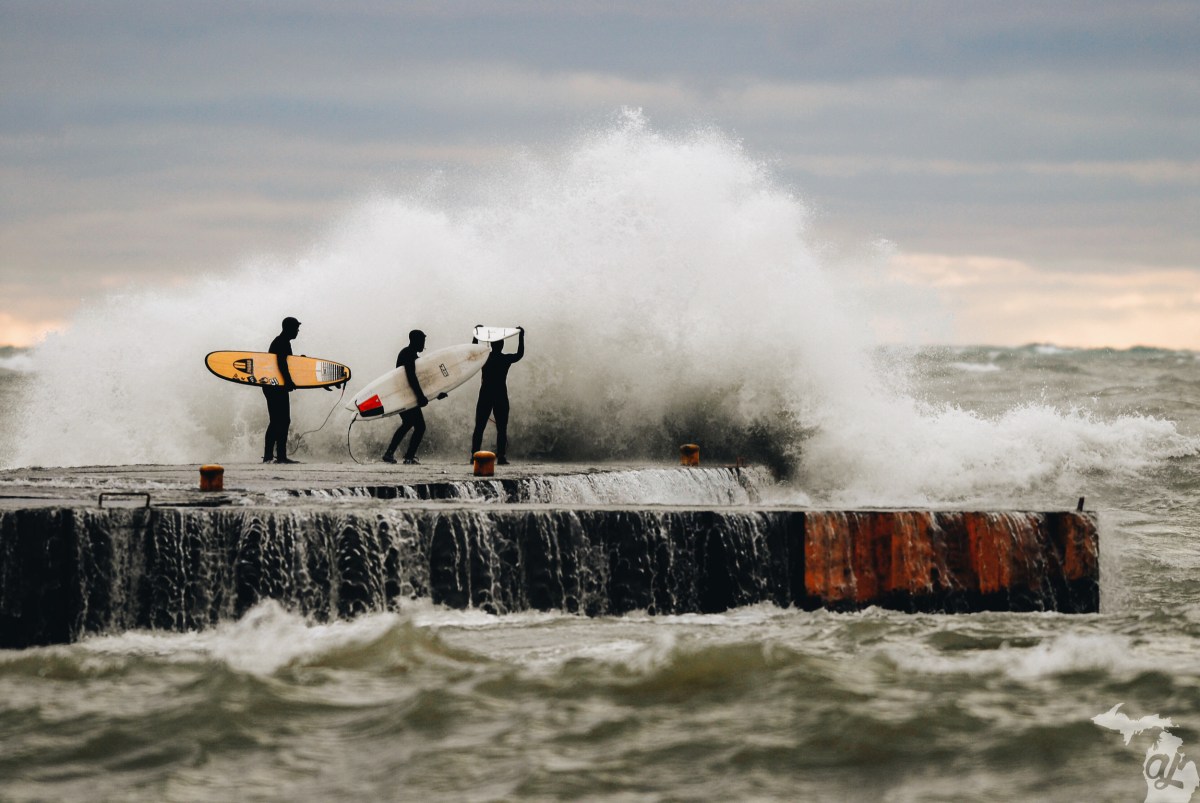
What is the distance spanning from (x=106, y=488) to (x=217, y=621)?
1976 millimetres

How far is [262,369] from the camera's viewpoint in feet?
45.3

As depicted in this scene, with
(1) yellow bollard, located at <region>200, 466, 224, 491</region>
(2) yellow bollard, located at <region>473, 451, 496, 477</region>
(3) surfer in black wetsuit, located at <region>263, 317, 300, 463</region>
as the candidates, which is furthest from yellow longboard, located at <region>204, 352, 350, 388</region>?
(1) yellow bollard, located at <region>200, 466, 224, 491</region>

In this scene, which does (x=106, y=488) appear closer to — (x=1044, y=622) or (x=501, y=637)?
(x=501, y=637)

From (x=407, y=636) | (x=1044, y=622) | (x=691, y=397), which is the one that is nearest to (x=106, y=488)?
(x=407, y=636)

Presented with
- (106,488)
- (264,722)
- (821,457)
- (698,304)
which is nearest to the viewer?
(264,722)

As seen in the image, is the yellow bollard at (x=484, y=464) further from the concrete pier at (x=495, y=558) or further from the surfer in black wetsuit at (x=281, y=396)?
the surfer in black wetsuit at (x=281, y=396)

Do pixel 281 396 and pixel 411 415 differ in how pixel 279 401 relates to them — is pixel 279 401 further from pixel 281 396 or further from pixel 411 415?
pixel 411 415

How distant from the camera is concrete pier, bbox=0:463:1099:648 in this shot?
8336mm

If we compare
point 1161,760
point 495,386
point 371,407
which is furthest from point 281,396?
point 1161,760

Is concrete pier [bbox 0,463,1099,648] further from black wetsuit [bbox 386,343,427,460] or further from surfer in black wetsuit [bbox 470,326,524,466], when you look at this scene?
black wetsuit [bbox 386,343,427,460]

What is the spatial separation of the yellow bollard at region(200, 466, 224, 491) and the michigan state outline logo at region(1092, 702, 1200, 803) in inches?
241

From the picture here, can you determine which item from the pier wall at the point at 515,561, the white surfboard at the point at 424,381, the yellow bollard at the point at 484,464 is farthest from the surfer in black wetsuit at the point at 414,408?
the pier wall at the point at 515,561

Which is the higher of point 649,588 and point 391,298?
point 391,298

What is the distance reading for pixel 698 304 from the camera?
18.4 metres
